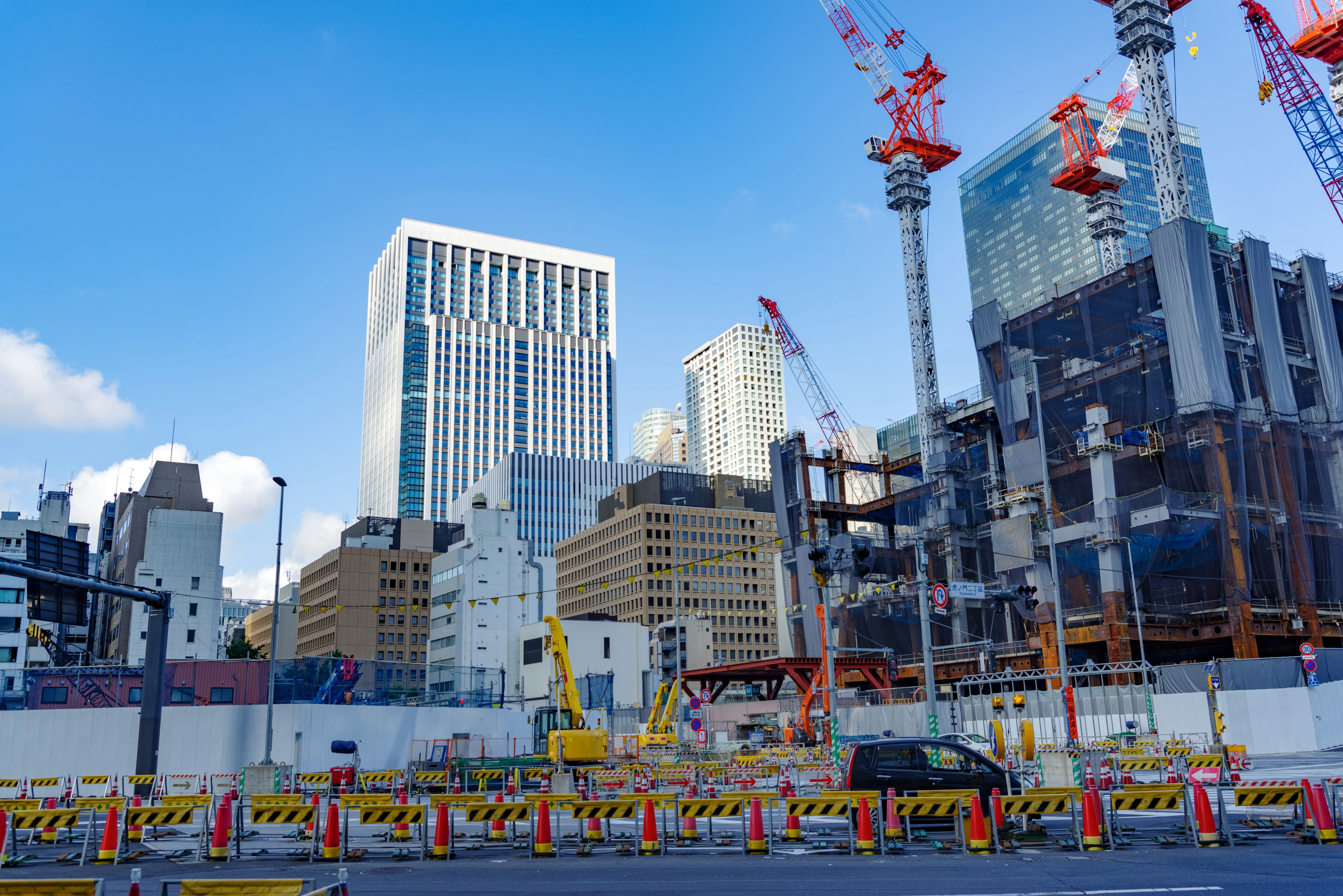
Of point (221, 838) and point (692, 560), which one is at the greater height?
point (692, 560)

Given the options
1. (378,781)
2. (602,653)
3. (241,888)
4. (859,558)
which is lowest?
Answer: (378,781)

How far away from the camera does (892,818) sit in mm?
17766

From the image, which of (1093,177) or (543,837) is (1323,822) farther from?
(1093,177)

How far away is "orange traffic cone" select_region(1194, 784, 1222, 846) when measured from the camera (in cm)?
1700

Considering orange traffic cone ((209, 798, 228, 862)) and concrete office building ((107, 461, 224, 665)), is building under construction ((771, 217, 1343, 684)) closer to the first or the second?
orange traffic cone ((209, 798, 228, 862))

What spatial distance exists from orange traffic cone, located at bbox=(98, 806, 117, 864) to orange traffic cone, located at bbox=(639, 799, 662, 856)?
9.86 metres

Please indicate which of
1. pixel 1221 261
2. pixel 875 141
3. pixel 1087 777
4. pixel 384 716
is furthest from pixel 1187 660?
pixel 875 141

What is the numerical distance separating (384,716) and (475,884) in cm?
2947

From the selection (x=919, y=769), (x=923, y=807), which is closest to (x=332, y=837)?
(x=923, y=807)

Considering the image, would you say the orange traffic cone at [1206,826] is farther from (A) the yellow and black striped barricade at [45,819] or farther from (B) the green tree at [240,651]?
(B) the green tree at [240,651]

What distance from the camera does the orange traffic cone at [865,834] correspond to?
1755cm

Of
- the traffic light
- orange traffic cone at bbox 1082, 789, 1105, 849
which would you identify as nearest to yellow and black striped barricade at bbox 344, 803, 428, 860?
orange traffic cone at bbox 1082, 789, 1105, 849

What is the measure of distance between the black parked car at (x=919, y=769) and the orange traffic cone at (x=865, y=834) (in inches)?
83.7

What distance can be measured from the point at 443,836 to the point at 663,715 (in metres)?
43.1
